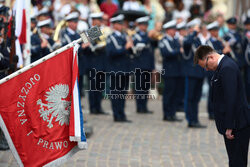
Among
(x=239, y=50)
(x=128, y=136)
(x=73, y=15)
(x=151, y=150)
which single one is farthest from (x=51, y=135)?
(x=239, y=50)

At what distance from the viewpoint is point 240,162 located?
6.42 meters

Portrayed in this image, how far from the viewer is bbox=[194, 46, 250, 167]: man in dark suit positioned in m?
6.20

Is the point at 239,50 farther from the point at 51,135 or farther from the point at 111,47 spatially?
the point at 51,135

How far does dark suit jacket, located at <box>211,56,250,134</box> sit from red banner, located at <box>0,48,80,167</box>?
1702 mm

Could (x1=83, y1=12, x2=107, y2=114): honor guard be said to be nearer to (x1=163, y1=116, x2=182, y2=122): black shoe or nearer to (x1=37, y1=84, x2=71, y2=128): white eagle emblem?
(x1=163, y1=116, x2=182, y2=122): black shoe

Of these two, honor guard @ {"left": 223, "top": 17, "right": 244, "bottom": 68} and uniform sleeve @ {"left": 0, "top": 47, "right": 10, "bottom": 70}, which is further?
honor guard @ {"left": 223, "top": 17, "right": 244, "bottom": 68}

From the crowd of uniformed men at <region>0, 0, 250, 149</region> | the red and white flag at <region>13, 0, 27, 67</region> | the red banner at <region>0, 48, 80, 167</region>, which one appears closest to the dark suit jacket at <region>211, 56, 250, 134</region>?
the red banner at <region>0, 48, 80, 167</region>

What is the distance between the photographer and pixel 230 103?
20.3 ft

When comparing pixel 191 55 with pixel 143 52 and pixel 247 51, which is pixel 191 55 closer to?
pixel 143 52

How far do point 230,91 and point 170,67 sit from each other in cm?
612

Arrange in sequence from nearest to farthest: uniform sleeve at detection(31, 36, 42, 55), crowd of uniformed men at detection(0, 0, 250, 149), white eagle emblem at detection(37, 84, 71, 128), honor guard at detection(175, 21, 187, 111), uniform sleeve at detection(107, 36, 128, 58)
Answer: white eagle emblem at detection(37, 84, 71, 128), uniform sleeve at detection(31, 36, 42, 55), crowd of uniformed men at detection(0, 0, 250, 149), uniform sleeve at detection(107, 36, 128, 58), honor guard at detection(175, 21, 187, 111)

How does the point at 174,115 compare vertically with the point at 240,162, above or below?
below

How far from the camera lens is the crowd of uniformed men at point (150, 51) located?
11.5 meters

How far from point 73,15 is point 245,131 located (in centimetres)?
599
